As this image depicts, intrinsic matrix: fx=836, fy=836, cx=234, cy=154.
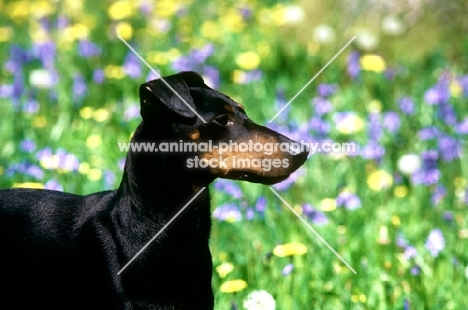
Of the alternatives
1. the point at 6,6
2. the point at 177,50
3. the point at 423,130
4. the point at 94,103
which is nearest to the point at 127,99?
the point at 94,103

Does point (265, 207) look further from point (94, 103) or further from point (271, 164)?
point (94, 103)

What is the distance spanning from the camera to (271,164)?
299cm

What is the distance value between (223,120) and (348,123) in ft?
5.99

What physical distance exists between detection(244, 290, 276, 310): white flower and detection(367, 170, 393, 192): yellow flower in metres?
1.31

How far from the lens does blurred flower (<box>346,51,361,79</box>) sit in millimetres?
5684

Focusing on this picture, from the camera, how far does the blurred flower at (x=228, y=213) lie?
4.07 meters

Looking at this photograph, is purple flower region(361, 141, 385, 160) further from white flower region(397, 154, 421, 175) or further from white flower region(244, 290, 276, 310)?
white flower region(244, 290, 276, 310)

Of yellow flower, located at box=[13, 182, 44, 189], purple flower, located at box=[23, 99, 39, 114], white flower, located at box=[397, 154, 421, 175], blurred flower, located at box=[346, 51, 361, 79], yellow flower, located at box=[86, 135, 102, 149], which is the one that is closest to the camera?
yellow flower, located at box=[13, 182, 44, 189]

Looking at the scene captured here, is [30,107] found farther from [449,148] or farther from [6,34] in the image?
[449,148]

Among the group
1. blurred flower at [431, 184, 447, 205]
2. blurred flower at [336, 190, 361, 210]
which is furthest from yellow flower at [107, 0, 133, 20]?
blurred flower at [431, 184, 447, 205]

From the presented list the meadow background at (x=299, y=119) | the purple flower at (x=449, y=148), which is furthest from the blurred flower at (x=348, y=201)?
the purple flower at (x=449, y=148)

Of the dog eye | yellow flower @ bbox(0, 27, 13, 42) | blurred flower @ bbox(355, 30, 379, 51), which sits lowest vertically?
the dog eye

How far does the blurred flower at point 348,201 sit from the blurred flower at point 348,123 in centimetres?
64

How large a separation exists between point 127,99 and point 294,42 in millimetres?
1528
